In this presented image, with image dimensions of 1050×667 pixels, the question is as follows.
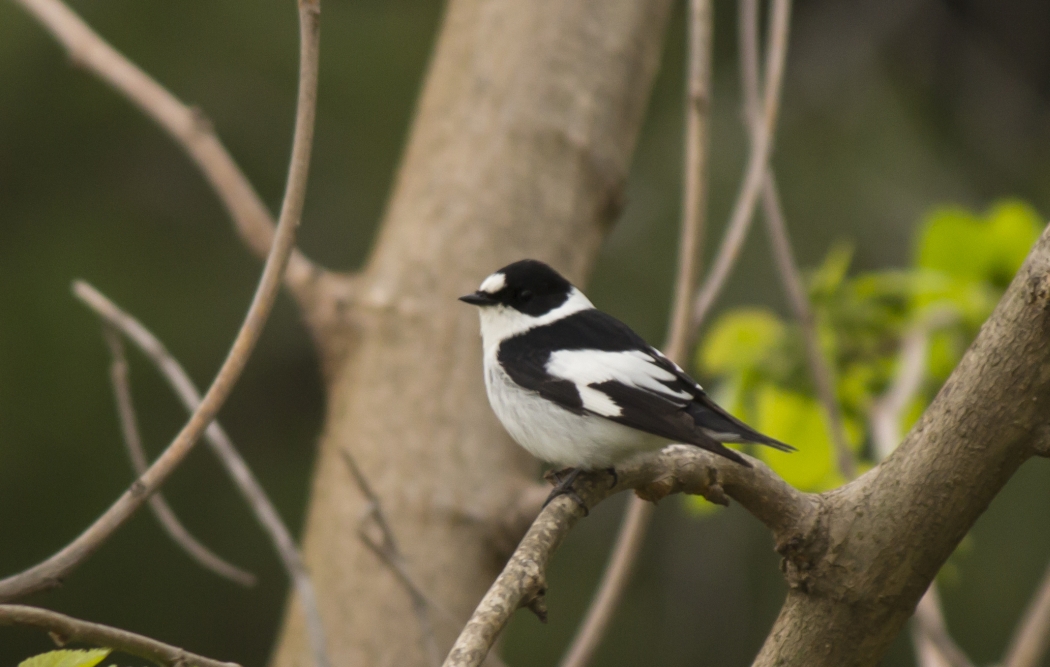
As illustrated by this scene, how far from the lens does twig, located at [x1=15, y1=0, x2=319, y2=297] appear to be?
239 centimetres

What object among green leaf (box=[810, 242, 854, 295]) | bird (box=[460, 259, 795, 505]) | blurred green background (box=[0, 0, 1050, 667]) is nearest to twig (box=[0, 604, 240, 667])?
bird (box=[460, 259, 795, 505])

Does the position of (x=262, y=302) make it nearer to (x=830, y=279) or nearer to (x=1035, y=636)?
(x=1035, y=636)

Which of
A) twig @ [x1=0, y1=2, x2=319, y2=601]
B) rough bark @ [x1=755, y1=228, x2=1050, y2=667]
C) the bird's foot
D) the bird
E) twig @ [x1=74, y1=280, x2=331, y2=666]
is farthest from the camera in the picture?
the bird

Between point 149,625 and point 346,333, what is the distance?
2899mm

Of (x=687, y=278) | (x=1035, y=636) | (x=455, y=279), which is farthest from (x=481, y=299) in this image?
(x=1035, y=636)

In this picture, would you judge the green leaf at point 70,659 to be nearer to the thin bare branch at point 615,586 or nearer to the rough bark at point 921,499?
the rough bark at point 921,499

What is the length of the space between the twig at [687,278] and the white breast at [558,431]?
132 millimetres

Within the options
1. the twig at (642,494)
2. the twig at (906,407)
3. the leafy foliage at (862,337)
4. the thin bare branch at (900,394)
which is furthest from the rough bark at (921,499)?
the leafy foliage at (862,337)

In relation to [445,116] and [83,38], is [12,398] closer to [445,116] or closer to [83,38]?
[83,38]

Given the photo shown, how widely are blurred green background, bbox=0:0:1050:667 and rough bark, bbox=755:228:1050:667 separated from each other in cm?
310

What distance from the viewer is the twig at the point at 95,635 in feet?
3.03

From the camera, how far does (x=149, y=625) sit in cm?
468

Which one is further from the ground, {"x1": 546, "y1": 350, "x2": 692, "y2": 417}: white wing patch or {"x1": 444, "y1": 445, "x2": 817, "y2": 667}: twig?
{"x1": 546, "y1": 350, "x2": 692, "y2": 417}: white wing patch

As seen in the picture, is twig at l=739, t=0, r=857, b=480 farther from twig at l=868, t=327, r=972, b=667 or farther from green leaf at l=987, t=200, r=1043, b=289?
green leaf at l=987, t=200, r=1043, b=289
